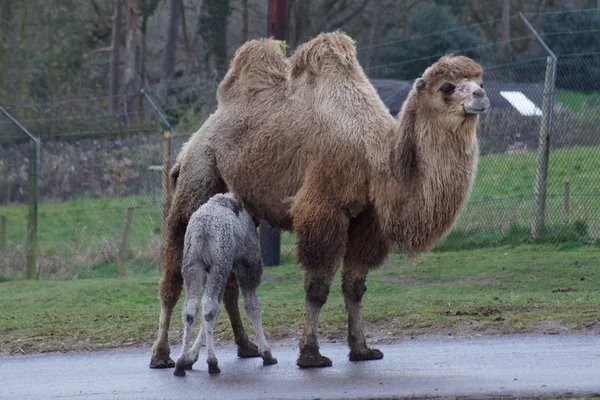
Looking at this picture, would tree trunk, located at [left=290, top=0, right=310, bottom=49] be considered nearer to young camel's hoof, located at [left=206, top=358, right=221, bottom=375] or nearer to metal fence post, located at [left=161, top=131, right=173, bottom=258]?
metal fence post, located at [left=161, top=131, right=173, bottom=258]

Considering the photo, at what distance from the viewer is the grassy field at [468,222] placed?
49.4ft

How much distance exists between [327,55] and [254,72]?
2.50 feet

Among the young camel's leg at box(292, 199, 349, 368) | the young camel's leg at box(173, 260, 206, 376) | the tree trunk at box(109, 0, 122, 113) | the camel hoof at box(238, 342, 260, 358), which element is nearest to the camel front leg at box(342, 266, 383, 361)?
the young camel's leg at box(292, 199, 349, 368)

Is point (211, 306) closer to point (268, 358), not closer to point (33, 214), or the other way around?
point (268, 358)

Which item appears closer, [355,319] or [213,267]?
[213,267]

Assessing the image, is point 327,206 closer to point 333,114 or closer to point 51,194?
point 333,114

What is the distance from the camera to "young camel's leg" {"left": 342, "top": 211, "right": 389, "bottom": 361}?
8336 millimetres

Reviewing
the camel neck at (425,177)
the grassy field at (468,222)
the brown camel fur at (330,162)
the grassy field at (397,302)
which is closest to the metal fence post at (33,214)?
the grassy field at (468,222)

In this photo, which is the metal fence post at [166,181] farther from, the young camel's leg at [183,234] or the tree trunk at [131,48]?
the tree trunk at [131,48]

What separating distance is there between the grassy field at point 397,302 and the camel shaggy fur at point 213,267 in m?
1.46

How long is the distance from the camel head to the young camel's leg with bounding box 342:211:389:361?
102cm

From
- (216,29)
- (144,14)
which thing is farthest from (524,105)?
(216,29)

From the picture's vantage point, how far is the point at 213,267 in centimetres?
806

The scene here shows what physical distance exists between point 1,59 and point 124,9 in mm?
12378
